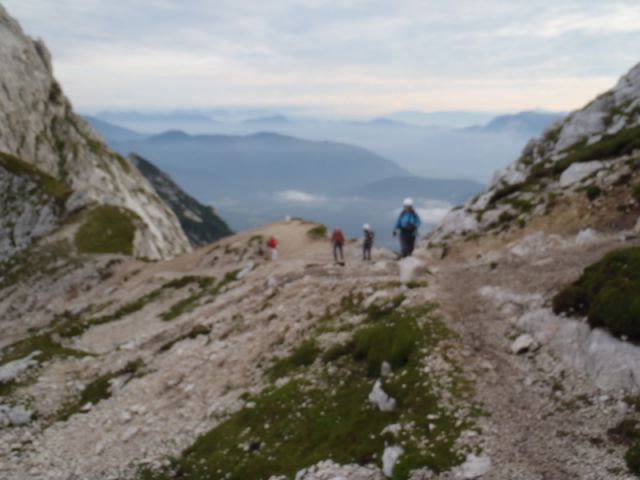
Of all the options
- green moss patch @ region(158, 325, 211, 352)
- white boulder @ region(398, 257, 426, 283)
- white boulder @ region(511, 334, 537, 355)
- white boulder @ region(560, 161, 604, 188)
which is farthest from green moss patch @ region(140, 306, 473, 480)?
white boulder @ region(560, 161, 604, 188)

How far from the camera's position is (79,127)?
521ft

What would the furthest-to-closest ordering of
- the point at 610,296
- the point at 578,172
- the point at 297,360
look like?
the point at 578,172 → the point at 297,360 → the point at 610,296

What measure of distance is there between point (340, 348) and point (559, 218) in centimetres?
1979

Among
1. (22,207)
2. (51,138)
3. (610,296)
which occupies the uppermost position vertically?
(51,138)

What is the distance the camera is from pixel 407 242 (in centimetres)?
3191

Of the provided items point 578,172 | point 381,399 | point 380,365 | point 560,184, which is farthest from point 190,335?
point 578,172

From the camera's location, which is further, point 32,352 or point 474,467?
Answer: point 32,352

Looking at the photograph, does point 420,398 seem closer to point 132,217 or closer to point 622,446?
point 622,446

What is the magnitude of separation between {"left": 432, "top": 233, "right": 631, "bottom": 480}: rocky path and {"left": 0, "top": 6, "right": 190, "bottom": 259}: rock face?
91.5 meters

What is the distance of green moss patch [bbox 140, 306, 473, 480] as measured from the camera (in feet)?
42.9

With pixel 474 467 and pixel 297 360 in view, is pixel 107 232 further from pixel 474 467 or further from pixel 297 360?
pixel 474 467

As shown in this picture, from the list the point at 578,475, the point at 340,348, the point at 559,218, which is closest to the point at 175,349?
the point at 340,348

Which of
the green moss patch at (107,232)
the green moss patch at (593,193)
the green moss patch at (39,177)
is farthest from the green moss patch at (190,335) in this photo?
the green moss patch at (39,177)

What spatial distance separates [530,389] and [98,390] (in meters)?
21.6
